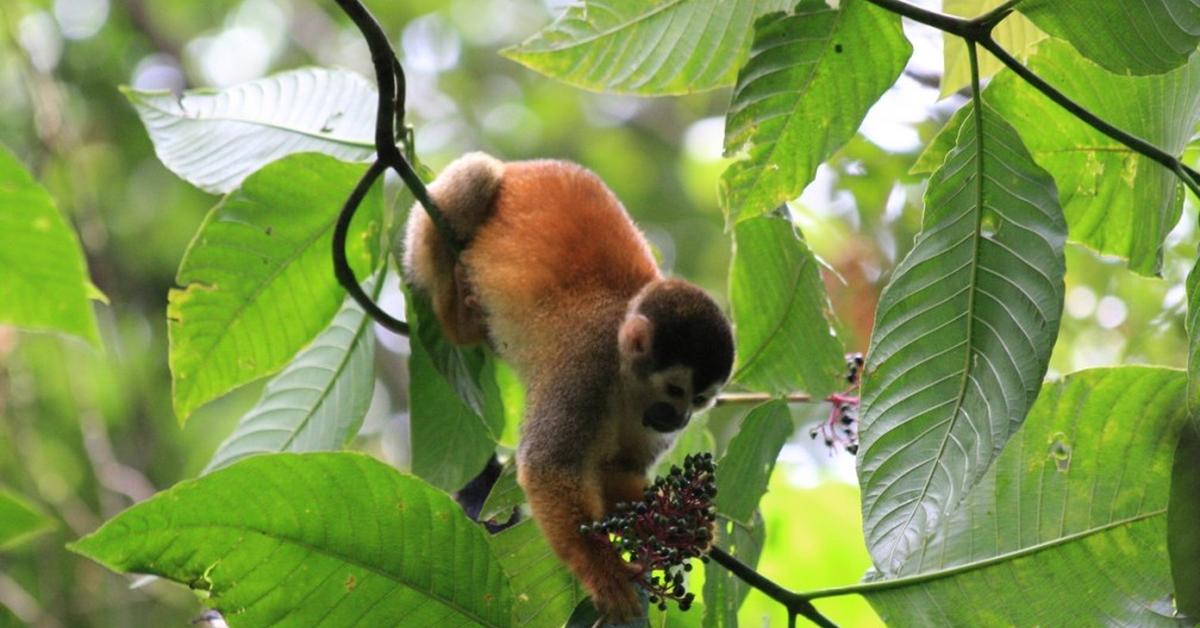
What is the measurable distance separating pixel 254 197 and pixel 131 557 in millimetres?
929

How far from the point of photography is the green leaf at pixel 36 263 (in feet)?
3.64

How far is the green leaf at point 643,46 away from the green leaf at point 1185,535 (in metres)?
0.98

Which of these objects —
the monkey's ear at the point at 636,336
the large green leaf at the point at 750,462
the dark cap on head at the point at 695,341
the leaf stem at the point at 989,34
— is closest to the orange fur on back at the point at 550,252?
the monkey's ear at the point at 636,336

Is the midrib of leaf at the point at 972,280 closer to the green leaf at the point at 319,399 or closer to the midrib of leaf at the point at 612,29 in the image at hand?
the midrib of leaf at the point at 612,29

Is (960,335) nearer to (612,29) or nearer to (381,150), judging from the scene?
(612,29)

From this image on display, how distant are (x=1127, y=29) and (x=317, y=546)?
4.31 feet

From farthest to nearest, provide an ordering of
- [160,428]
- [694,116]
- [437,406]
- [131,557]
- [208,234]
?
[694,116] < [160,428] < [437,406] < [208,234] < [131,557]

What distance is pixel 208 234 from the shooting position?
229 cm

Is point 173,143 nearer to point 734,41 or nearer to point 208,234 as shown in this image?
point 208,234

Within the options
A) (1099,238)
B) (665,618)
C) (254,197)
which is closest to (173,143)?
(254,197)

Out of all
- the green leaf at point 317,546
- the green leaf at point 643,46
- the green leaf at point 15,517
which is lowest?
the green leaf at point 15,517

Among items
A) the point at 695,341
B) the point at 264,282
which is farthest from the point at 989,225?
the point at 264,282

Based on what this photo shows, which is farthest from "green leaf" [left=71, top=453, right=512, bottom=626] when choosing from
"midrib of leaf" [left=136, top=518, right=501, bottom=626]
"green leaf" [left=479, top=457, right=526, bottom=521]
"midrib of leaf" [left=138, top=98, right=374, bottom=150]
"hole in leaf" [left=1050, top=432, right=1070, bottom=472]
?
"midrib of leaf" [left=138, top=98, right=374, bottom=150]

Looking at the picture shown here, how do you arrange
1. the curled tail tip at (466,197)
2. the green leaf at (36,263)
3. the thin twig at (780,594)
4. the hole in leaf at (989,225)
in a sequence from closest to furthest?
the green leaf at (36,263) → the hole in leaf at (989,225) → the thin twig at (780,594) → the curled tail tip at (466,197)
